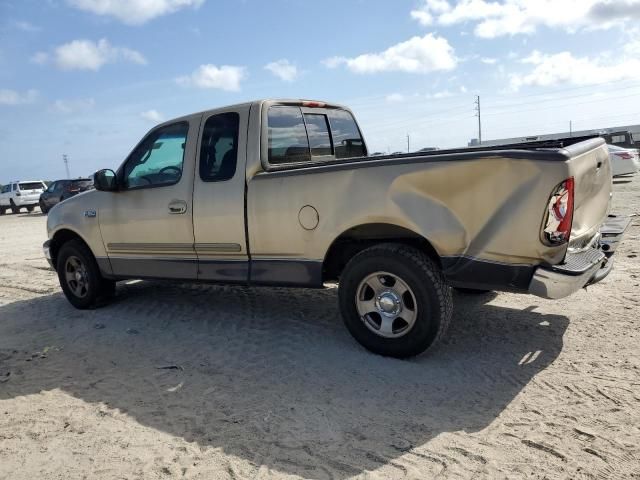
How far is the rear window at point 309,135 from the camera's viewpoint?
4793mm

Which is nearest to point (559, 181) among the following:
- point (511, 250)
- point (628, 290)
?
point (511, 250)

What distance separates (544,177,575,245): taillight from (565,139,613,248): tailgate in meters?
0.10

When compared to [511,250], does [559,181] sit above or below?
above

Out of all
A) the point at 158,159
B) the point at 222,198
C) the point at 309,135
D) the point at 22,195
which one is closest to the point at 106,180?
the point at 158,159

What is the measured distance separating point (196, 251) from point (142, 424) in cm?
198

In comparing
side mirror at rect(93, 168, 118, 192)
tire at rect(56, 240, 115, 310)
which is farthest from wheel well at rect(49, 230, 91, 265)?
side mirror at rect(93, 168, 118, 192)

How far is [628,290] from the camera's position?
546 centimetres

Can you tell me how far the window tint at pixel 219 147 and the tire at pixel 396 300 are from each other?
1.51 meters

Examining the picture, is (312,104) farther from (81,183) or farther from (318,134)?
(81,183)

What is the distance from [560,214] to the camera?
3336mm

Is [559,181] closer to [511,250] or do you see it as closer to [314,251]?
[511,250]

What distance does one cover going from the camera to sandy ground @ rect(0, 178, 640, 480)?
9.16 ft

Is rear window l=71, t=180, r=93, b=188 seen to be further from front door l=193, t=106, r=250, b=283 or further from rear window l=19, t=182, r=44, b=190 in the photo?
front door l=193, t=106, r=250, b=283

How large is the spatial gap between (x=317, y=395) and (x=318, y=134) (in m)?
2.80
